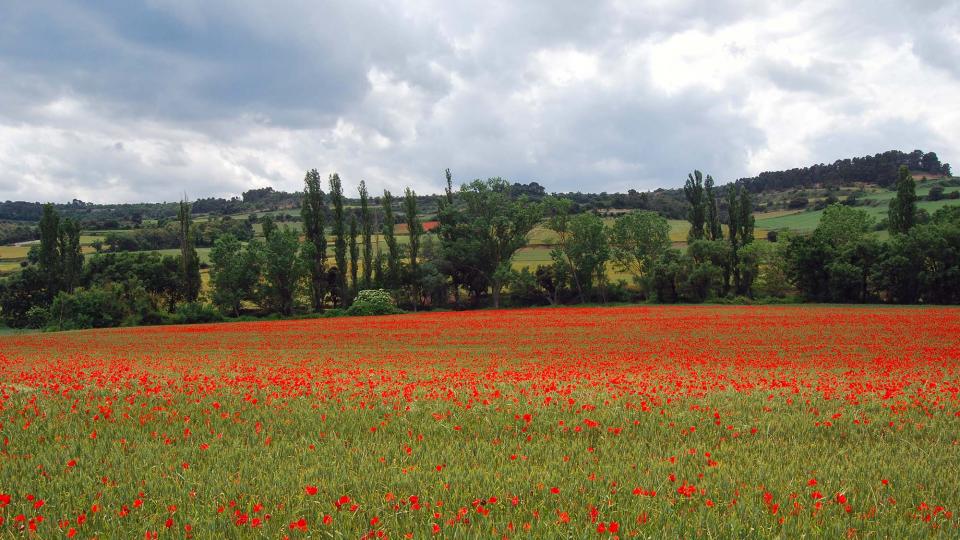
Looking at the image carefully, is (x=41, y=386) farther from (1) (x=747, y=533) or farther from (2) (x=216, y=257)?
(2) (x=216, y=257)

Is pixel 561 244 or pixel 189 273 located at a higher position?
pixel 561 244

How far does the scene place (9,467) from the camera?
21.4ft

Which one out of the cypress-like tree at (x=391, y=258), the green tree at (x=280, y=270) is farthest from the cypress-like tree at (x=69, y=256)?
the cypress-like tree at (x=391, y=258)

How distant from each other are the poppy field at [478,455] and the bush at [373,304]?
5418 centimetres

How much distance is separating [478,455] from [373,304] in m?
64.1

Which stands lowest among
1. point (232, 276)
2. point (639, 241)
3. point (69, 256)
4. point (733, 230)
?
point (232, 276)

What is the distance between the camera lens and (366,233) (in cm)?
8488

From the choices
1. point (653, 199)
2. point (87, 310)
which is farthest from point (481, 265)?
point (653, 199)

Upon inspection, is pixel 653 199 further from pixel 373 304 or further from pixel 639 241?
pixel 373 304

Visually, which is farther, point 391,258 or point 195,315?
point 391,258

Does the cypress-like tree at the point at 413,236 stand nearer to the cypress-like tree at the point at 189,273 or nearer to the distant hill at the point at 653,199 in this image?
the cypress-like tree at the point at 189,273

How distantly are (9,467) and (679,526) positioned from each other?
7.01 meters

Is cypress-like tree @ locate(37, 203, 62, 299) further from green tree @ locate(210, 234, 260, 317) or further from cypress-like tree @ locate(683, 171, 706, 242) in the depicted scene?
cypress-like tree @ locate(683, 171, 706, 242)

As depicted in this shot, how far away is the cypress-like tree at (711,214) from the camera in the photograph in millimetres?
84688
